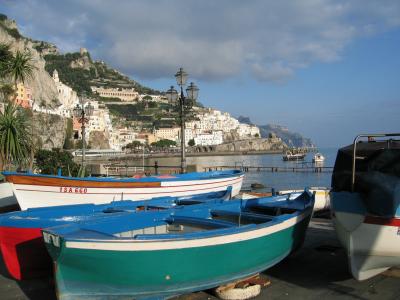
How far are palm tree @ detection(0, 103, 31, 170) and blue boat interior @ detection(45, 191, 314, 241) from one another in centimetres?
1059

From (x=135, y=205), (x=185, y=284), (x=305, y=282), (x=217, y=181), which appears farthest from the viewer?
(x=217, y=181)

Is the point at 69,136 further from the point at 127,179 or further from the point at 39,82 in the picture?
the point at 127,179

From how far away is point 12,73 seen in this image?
59.9ft

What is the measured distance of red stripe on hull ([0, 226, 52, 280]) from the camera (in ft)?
21.5

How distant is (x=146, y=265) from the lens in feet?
16.6

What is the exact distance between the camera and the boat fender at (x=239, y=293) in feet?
18.5

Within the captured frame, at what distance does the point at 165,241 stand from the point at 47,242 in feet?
5.25

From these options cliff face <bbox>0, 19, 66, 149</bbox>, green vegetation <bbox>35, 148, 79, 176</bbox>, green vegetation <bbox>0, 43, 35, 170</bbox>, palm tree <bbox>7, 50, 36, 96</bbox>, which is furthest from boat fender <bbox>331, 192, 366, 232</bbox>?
cliff face <bbox>0, 19, 66, 149</bbox>

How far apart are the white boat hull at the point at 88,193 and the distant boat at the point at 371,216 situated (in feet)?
23.0

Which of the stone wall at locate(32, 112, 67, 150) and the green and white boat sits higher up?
the stone wall at locate(32, 112, 67, 150)

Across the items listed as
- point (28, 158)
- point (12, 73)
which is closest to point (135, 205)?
point (28, 158)

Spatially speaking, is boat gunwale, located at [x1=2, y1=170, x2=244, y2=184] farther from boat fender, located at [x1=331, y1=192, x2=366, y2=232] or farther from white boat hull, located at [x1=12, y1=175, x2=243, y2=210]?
boat fender, located at [x1=331, y1=192, x2=366, y2=232]

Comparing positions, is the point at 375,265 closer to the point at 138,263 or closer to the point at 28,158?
the point at 138,263

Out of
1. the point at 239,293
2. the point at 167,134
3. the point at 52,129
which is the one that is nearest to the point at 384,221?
the point at 239,293
